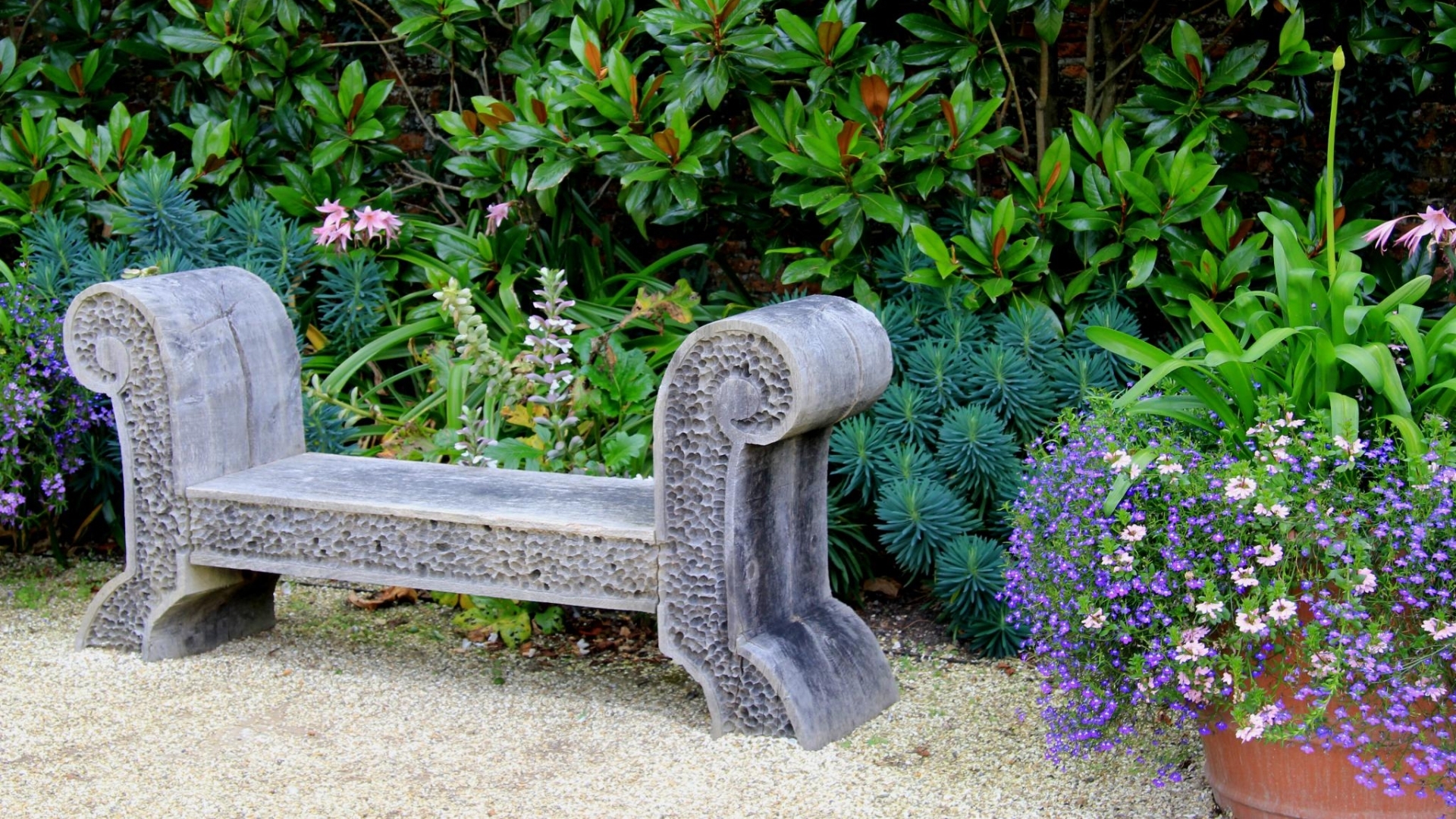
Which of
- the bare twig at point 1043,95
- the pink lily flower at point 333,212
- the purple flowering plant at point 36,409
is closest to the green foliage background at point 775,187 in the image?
the bare twig at point 1043,95

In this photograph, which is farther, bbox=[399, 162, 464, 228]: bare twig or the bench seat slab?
bbox=[399, 162, 464, 228]: bare twig

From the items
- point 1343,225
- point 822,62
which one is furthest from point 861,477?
point 1343,225

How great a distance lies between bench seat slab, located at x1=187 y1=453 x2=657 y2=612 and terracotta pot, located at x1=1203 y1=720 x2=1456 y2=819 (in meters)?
1.18

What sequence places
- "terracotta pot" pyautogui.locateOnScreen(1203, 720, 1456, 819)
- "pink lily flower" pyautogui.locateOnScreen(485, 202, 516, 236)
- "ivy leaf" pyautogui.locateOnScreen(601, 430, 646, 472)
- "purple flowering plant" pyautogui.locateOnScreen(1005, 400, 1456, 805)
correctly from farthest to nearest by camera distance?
"pink lily flower" pyautogui.locateOnScreen(485, 202, 516, 236) → "ivy leaf" pyautogui.locateOnScreen(601, 430, 646, 472) → "terracotta pot" pyautogui.locateOnScreen(1203, 720, 1456, 819) → "purple flowering plant" pyautogui.locateOnScreen(1005, 400, 1456, 805)

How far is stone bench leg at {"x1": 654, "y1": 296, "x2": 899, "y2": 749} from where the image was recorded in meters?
2.87

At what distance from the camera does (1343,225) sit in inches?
157

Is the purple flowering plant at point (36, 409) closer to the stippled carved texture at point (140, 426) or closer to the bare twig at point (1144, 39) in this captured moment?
the stippled carved texture at point (140, 426)

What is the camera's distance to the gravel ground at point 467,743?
2793 millimetres

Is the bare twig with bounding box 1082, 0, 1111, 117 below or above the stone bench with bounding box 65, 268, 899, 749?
above

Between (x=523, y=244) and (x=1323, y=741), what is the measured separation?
3.02 meters

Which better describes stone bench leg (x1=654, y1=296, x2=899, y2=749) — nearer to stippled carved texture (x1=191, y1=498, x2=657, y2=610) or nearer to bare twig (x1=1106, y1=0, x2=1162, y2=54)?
stippled carved texture (x1=191, y1=498, x2=657, y2=610)

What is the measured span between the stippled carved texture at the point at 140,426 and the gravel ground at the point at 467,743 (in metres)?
0.24

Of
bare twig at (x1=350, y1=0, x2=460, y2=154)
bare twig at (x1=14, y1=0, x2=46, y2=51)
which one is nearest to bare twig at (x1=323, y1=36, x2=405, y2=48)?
→ bare twig at (x1=350, y1=0, x2=460, y2=154)

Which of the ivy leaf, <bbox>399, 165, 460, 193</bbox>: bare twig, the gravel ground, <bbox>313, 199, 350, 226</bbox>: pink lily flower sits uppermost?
<bbox>399, 165, 460, 193</bbox>: bare twig
